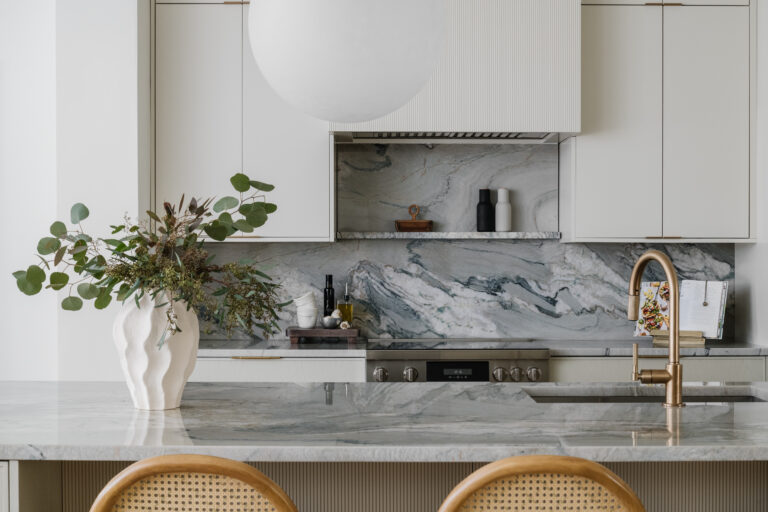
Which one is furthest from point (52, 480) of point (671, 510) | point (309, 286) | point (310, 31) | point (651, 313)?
point (651, 313)

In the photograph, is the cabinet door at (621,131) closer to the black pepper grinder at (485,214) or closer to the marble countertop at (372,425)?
the black pepper grinder at (485,214)

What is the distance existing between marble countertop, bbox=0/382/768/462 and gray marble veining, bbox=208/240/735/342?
184cm

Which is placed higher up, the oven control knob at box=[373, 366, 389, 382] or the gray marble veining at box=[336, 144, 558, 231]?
the gray marble veining at box=[336, 144, 558, 231]

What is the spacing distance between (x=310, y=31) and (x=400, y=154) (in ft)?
8.17

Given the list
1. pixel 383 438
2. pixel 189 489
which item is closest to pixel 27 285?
pixel 189 489

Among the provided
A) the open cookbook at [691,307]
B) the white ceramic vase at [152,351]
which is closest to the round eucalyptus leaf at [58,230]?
the white ceramic vase at [152,351]

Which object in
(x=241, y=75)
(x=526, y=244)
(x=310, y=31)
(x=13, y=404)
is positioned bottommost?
(x=13, y=404)

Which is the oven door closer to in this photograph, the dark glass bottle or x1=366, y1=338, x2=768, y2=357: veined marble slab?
x1=366, y1=338, x2=768, y2=357: veined marble slab

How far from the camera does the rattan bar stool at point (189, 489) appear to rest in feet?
4.03

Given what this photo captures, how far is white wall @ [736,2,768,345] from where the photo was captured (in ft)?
11.9

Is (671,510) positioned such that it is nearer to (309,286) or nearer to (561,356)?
(561,356)

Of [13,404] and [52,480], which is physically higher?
[13,404]

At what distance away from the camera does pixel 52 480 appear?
1.74m

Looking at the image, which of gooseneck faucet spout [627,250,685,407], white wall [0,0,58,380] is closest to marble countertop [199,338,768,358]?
white wall [0,0,58,380]
